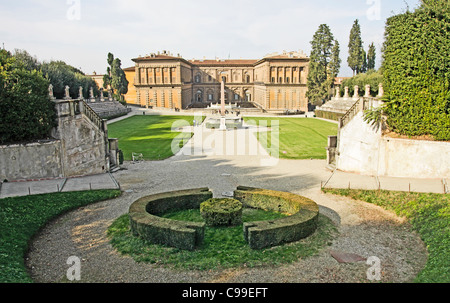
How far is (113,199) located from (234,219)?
20.6 feet

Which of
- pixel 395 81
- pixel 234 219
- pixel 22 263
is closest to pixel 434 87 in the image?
pixel 395 81

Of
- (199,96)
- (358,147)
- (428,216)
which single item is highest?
(199,96)

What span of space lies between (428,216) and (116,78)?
236 feet

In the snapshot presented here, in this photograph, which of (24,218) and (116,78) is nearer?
(24,218)

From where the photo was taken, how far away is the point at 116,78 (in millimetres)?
74500

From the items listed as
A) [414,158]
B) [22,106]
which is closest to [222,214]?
[414,158]

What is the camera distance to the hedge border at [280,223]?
9.83 metres

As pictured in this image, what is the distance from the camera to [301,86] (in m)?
83.7

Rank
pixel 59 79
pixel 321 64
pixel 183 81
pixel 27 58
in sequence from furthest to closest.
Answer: pixel 183 81 < pixel 321 64 < pixel 59 79 < pixel 27 58

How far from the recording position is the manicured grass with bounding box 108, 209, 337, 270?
9078mm

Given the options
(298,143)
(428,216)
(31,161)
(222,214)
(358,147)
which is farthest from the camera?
(298,143)

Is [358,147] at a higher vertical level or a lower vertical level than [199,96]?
lower

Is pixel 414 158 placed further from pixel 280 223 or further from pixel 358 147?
pixel 280 223
